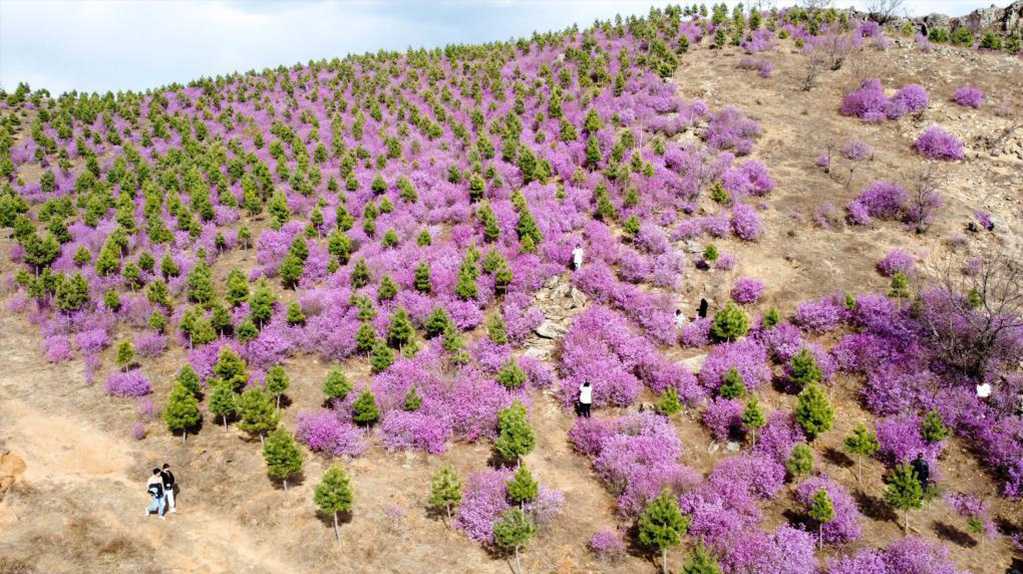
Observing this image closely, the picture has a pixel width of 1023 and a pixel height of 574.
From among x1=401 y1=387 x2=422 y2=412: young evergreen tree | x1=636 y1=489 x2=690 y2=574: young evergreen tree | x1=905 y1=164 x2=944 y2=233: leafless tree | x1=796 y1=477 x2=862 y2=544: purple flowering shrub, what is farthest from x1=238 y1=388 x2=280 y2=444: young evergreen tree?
x1=905 y1=164 x2=944 y2=233: leafless tree

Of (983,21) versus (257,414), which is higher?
(983,21)

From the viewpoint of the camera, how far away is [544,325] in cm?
2366

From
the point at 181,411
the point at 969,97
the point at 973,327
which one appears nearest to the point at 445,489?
the point at 181,411

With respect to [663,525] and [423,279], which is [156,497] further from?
[663,525]

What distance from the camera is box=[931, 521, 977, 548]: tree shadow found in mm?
15862

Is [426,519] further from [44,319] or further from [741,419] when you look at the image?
[44,319]

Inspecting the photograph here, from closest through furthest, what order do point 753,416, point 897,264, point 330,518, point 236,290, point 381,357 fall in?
point 330,518, point 753,416, point 381,357, point 236,290, point 897,264

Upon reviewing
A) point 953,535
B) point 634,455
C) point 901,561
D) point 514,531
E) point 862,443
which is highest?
point 862,443

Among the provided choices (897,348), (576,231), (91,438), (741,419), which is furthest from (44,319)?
(897,348)

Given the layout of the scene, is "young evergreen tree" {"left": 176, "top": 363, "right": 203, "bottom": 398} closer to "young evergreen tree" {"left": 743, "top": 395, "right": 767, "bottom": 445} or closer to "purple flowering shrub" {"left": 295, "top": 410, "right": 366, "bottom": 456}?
"purple flowering shrub" {"left": 295, "top": 410, "right": 366, "bottom": 456}

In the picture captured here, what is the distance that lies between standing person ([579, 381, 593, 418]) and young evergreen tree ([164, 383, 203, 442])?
501 inches

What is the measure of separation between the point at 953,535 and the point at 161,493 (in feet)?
71.3

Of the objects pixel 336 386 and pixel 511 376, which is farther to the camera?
pixel 511 376

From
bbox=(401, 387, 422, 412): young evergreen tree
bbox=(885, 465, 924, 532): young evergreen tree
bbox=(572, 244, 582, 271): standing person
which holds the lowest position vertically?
bbox=(885, 465, 924, 532): young evergreen tree
